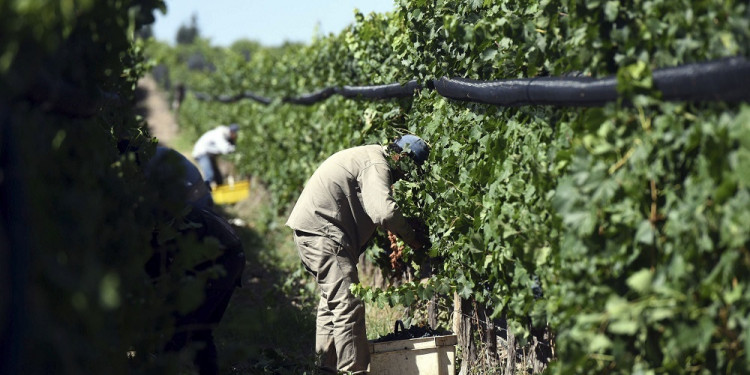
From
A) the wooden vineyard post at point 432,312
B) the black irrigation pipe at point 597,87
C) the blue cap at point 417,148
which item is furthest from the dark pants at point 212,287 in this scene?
the wooden vineyard post at point 432,312

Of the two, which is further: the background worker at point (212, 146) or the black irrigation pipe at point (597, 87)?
the background worker at point (212, 146)

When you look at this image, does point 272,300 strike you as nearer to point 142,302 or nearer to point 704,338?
point 142,302

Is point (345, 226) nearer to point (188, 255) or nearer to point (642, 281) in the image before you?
point (188, 255)

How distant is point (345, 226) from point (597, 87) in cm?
281

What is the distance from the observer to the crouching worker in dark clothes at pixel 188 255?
3.63 m

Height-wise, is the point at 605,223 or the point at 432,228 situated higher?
the point at 432,228

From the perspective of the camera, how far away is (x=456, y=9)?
540 cm

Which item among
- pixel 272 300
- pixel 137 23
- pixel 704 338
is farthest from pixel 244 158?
pixel 704 338

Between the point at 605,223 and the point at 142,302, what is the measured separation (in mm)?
1780

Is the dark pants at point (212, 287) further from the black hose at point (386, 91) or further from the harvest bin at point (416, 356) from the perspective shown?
the black hose at point (386, 91)

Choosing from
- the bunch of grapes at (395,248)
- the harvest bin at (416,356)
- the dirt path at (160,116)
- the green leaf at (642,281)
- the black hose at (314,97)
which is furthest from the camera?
the dirt path at (160,116)

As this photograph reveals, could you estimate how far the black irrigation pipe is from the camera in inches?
107

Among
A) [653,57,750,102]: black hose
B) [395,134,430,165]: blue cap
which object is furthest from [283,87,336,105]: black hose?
[653,57,750,102]: black hose

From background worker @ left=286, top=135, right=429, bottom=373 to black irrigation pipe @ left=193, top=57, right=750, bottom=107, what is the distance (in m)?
0.62
